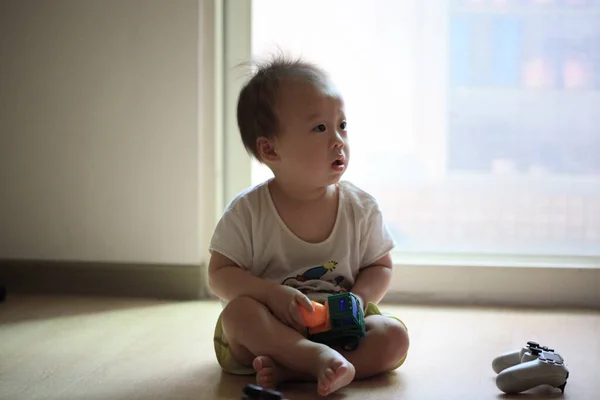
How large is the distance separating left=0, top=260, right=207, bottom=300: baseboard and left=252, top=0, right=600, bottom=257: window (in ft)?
1.37

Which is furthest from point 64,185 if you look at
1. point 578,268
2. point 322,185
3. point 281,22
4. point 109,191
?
point 578,268

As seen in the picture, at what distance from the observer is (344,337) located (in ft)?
3.98

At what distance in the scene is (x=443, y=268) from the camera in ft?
5.89

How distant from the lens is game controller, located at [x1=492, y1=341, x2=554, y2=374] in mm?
1201

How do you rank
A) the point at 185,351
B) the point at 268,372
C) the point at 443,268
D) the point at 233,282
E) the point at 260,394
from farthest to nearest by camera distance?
the point at 443,268 → the point at 185,351 → the point at 233,282 → the point at 268,372 → the point at 260,394

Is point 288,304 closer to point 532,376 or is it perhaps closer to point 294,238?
point 294,238

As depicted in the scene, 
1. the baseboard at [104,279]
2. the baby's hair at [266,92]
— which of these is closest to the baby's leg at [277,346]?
the baby's hair at [266,92]

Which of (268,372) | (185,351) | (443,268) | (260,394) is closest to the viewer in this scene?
(260,394)

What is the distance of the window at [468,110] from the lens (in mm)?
1779

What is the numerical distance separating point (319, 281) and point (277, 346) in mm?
146

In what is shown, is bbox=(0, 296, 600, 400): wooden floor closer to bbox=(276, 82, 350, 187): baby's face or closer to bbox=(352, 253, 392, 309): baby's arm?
bbox=(352, 253, 392, 309): baby's arm

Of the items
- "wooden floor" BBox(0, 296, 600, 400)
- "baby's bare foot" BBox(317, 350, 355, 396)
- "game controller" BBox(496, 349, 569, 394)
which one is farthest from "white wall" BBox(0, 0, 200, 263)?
"game controller" BBox(496, 349, 569, 394)

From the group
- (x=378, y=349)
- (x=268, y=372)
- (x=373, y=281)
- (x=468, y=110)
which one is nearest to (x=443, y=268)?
(x=468, y=110)

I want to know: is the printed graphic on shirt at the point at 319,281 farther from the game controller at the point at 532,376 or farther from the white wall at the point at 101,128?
the white wall at the point at 101,128
